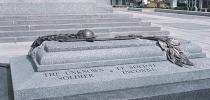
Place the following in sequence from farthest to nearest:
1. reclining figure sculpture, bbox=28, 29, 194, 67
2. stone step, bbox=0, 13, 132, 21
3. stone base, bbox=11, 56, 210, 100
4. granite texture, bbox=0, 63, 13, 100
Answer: stone step, bbox=0, 13, 132, 21 < reclining figure sculpture, bbox=28, 29, 194, 67 < granite texture, bbox=0, 63, 13, 100 < stone base, bbox=11, 56, 210, 100

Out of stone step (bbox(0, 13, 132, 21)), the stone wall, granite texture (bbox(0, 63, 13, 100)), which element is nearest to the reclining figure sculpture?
granite texture (bbox(0, 63, 13, 100))

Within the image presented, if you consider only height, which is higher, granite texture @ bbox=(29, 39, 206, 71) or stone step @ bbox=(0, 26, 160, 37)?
granite texture @ bbox=(29, 39, 206, 71)

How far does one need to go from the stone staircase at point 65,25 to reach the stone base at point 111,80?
7.34 m

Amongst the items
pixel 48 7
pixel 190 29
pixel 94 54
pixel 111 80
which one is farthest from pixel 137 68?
pixel 190 29

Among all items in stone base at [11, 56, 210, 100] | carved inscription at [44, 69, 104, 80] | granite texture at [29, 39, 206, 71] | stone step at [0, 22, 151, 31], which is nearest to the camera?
stone base at [11, 56, 210, 100]

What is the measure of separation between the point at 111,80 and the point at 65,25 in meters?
8.87

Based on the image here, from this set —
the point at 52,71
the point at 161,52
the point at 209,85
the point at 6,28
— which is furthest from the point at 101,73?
the point at 6,28

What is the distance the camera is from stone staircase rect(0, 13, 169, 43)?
42.4 ft

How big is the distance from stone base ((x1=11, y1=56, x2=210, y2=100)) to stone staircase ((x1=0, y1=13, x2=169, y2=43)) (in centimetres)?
734

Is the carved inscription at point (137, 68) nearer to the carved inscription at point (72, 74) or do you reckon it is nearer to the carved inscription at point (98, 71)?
the carved inscription at point (98, 71)

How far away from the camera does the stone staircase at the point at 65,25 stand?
12.9 metres

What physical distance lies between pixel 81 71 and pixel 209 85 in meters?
1.97

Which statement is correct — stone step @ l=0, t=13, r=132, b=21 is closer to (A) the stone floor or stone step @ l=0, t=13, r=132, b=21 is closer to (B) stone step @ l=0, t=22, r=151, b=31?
(B) stone step @ l=0, t=22, r=151, b=31

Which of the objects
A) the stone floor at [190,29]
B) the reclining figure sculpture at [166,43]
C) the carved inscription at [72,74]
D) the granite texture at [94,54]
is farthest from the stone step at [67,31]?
the carved inscription at [72,74]
